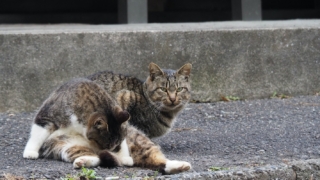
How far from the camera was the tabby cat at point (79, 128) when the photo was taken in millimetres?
4906

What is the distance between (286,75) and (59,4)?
12.7 feet

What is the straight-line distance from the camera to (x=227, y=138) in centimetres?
604

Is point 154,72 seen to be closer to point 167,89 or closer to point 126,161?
point 167,89

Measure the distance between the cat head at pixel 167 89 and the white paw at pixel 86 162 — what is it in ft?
4.03

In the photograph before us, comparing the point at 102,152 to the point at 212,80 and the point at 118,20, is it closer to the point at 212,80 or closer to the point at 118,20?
the point at 212,80

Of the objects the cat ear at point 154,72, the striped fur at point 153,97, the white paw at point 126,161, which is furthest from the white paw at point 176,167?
the cat ear at point 154,72

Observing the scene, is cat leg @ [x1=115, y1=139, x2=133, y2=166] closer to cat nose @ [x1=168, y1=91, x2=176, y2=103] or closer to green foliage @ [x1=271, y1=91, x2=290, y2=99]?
cat nose @ [x1=168, y1=91, x2=176, y2=103]

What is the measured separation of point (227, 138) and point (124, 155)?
57.5 inches

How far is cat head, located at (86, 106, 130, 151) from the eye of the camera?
4914 mm

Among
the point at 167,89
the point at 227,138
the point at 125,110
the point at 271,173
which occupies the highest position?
the point at 167,89

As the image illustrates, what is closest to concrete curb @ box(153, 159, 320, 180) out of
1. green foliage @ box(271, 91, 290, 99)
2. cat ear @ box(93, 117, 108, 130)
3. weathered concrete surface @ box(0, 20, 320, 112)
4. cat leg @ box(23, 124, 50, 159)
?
cat ear @ box(93, 117, 108, 130)

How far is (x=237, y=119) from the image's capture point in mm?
6953

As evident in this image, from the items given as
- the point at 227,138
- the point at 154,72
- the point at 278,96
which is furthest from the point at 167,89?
the point at 278,96

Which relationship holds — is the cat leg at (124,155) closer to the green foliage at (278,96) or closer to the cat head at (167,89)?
the cat head at (167,89)
